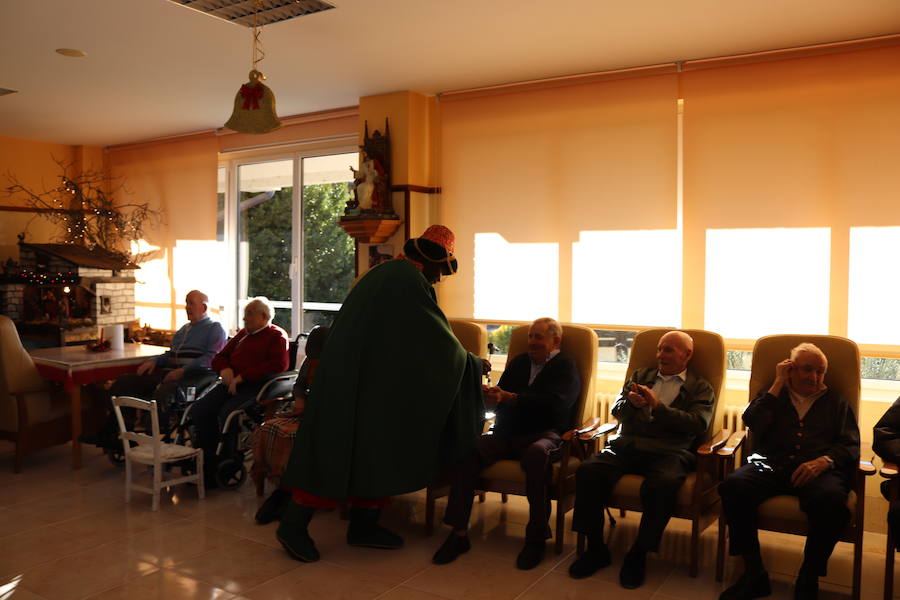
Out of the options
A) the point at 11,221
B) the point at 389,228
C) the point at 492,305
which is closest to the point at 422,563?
the point at 492,305

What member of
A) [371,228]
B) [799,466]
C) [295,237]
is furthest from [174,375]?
[799,466]

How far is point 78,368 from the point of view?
5.11m

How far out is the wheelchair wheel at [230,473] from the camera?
15.6 feet

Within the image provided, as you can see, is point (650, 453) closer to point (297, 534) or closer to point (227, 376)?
point (297, 534)

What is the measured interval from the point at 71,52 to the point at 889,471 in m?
4.94

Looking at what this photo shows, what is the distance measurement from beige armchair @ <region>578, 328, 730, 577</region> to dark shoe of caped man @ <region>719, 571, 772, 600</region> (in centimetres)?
24

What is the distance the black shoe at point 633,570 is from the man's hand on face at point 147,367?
3.43 m

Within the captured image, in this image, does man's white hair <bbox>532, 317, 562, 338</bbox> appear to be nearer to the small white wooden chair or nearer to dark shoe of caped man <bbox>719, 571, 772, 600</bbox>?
dark shoe of caped man <bbox>719, 571, 772, 600</bbox>

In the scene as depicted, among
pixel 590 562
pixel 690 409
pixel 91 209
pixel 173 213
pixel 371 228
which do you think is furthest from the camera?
pixel 91 209

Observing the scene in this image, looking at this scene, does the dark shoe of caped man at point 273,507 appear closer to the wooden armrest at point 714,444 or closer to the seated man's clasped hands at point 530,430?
the seated man's clasped hands at point 530,430

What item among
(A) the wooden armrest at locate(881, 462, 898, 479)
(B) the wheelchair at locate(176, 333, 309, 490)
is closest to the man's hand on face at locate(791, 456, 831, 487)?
(A) the wooden armrest at locate(881, 462, 898, 479)

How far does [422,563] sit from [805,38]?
11.5 feet

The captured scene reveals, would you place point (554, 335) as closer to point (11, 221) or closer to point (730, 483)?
point (730, 483)

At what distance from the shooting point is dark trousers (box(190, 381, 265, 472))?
15.5ft
